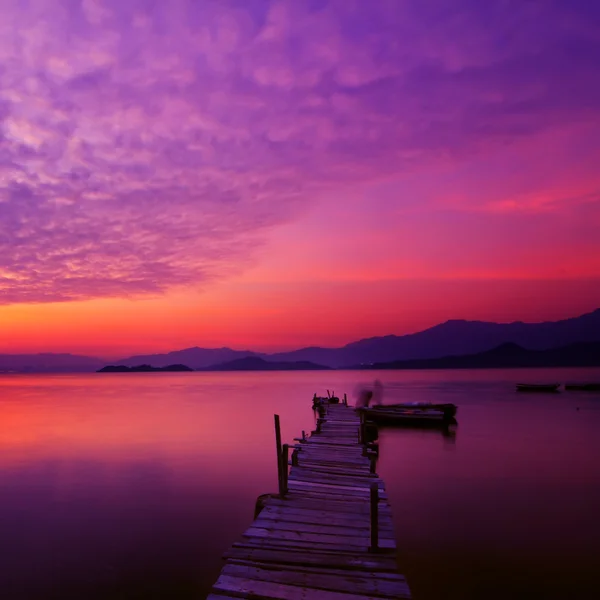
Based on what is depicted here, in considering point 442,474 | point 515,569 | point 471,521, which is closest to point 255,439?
point 442,474

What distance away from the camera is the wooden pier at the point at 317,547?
9.63 metres

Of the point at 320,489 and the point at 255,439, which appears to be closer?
the point at 320,489

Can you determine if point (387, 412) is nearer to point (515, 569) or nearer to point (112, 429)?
point (112, 429)

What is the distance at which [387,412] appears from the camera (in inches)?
1892

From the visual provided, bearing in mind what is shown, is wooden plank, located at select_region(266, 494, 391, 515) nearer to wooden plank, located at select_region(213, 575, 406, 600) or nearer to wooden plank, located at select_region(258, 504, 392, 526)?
wooden plank, located at select_region(258, 504, 392, 526)

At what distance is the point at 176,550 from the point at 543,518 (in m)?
14.3

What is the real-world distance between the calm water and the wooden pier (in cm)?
300

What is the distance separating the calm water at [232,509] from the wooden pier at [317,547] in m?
3.00

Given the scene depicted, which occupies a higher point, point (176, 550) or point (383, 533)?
point (383, 533)

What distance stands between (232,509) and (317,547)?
12304 millimetres

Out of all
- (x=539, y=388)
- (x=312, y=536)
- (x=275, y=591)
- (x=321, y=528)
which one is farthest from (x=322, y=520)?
(x=539, y=388)

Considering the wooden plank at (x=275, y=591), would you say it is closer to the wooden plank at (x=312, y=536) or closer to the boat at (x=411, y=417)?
the wooden plank at (x=312, y=536)

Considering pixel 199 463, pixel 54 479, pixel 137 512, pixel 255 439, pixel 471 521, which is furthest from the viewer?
pixel 255 439

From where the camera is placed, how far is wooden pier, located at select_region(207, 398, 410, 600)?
9627 mm
